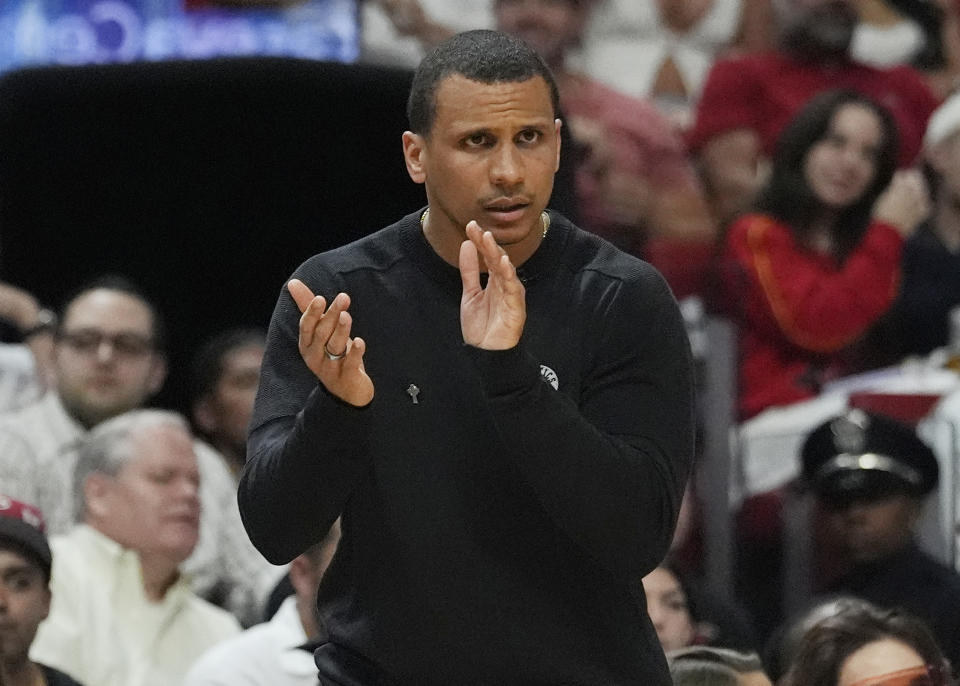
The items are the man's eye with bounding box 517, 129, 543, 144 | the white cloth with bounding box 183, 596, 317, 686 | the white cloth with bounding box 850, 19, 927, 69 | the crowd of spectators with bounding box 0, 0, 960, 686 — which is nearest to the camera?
the man's eye with bounding box 517, 129, 543, 144

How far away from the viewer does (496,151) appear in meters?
2.26

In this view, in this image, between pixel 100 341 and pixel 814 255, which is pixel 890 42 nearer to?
pixel 814 255

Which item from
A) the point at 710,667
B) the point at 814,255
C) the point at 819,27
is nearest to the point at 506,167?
the point at 710,667

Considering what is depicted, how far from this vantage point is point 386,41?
6562 millimetres

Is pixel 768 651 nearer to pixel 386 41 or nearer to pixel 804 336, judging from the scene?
pixel 804 336

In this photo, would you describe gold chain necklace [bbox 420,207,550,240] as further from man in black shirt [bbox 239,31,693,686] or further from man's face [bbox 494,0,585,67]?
man's face [bbox 494,0,585,67]

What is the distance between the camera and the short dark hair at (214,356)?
6000mm

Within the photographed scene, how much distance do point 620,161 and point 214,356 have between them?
1.46m

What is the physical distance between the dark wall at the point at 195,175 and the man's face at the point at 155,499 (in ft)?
3.75

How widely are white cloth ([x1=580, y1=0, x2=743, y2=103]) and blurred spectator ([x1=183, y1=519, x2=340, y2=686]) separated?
2698mm

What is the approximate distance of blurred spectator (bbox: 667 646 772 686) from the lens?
3.61 m

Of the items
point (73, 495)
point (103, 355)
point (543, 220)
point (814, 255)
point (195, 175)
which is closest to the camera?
point (543, 220)

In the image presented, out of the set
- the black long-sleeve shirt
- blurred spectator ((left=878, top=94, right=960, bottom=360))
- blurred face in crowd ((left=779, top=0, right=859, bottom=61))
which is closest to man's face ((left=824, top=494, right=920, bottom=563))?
blurred spectator ((left=878, top=94, right=960, bottom=360))

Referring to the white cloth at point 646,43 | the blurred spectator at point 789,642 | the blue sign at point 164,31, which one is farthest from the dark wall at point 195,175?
the blurred spectator at point 789,642
